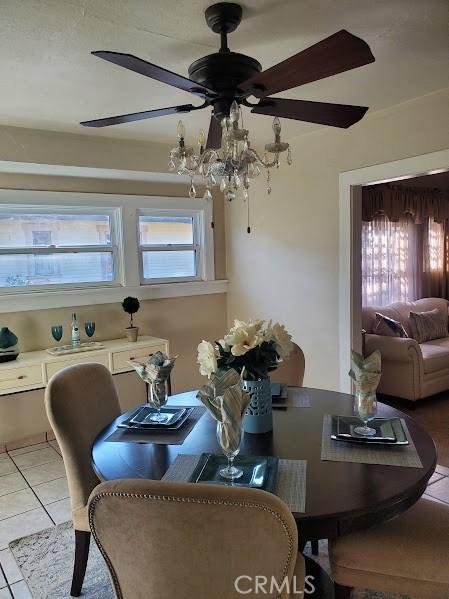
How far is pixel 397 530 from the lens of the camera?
1.50 meters

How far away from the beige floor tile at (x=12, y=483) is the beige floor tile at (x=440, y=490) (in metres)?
2.54

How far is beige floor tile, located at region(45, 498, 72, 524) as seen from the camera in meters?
2.56

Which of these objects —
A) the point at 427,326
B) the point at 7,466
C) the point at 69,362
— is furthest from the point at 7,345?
the point at 427,326

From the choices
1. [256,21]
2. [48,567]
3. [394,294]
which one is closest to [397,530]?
[48,567]

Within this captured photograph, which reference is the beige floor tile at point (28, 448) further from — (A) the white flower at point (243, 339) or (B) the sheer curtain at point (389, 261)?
(B) the sheer curtain at point (389, 261)

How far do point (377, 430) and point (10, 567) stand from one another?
6.03ft

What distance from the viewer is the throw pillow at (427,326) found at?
15.8ft

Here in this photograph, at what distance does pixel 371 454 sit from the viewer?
156cm

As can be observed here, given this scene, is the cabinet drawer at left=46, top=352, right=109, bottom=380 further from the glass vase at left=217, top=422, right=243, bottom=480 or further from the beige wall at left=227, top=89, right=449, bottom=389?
the glass vase at left=217, top=422, right=243, bottom=480

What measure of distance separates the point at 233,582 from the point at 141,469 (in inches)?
21.5

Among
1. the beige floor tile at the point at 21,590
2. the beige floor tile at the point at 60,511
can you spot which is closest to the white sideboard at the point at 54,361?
the beige floor tile at the point at 60,511

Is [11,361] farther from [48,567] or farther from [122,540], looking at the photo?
[122,540]

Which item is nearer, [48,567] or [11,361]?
[48,567]

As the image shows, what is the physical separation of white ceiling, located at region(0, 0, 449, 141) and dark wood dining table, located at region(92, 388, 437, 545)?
165 cm
